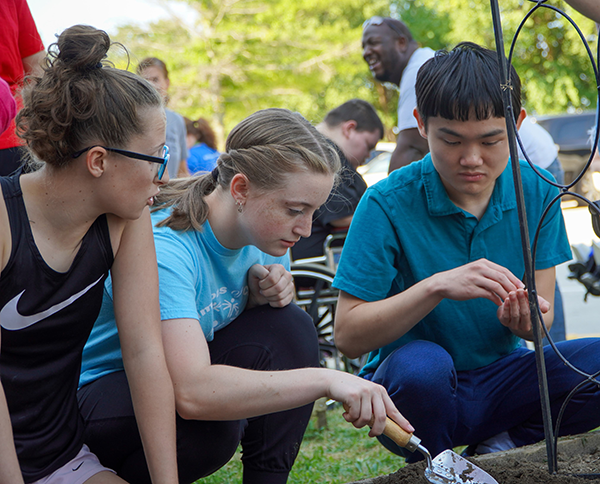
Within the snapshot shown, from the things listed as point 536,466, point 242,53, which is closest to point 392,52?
point 536,466

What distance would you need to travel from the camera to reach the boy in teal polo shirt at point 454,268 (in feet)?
5.77

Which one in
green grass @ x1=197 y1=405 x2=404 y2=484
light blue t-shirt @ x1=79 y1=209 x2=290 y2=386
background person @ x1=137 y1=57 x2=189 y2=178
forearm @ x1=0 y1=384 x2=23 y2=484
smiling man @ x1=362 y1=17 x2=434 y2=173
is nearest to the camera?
forearm @ x1=0 y1=384 x2=23 y2=484

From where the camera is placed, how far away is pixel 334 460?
8.45ft

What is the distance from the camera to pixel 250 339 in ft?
5.97

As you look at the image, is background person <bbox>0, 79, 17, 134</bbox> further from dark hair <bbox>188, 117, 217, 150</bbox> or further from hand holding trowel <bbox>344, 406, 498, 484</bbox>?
dark hair <bbox>188, 117, 217, 150</bbox>

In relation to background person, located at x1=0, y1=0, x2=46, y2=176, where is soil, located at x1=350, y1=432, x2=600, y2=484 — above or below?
below

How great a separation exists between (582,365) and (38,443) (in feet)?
4.86

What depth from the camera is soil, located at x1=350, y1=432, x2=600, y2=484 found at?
1.62m

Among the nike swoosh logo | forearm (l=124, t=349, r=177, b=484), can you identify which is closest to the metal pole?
forearm (l=124, t=349, r=177, b=484)

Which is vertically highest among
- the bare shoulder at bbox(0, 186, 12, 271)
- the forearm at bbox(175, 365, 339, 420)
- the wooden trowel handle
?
the bare shoulder at bbox(0, 186, 12, 271)

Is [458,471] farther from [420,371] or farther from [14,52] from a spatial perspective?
[14,52]

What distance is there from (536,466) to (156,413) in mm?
1025

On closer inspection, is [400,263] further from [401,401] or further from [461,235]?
[401,401]

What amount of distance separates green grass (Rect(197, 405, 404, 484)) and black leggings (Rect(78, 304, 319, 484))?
0.49 m
